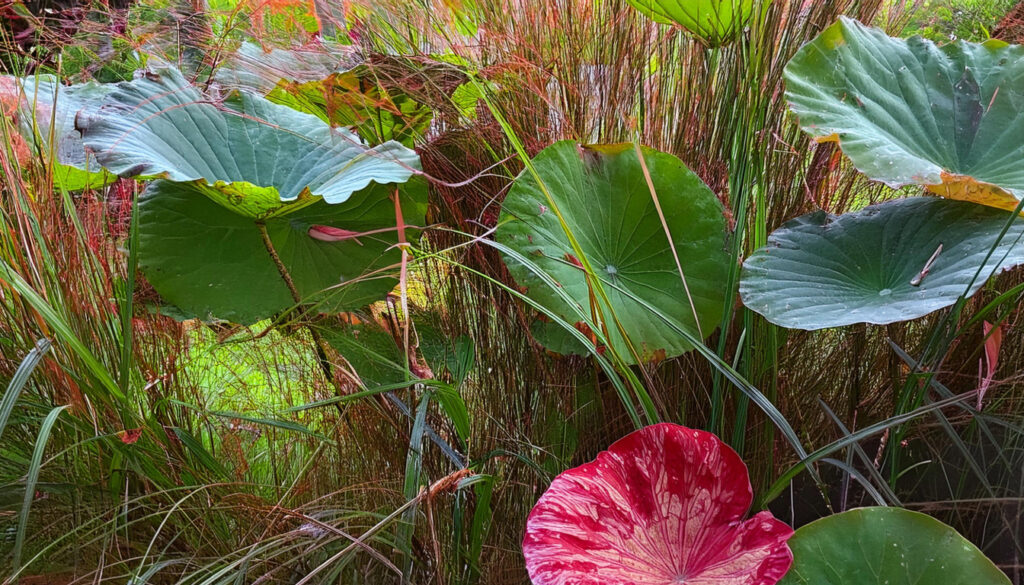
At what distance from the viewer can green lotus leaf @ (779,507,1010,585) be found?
66 centimetres

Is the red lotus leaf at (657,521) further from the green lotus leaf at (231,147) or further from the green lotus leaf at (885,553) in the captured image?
the green lotus leaf at (231,147)

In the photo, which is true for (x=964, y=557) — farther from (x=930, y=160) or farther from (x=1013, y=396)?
(x=930, y=160)

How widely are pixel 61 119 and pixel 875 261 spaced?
1348 mm

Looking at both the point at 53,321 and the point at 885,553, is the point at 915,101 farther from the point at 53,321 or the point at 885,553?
the point at 53,321

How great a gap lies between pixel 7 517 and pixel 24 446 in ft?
0.47

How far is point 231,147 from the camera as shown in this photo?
1198 millimetres

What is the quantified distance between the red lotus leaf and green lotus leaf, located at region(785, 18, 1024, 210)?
0.45m

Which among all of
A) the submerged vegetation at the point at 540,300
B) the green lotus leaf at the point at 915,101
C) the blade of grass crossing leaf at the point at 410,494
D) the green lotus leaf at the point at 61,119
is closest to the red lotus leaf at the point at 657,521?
the submerged vegetation at the point at 540,300

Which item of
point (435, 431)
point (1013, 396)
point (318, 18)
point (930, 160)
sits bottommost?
point (435, 431)

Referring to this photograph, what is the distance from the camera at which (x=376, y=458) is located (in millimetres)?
1181

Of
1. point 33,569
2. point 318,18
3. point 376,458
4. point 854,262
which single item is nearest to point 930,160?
point 854,262

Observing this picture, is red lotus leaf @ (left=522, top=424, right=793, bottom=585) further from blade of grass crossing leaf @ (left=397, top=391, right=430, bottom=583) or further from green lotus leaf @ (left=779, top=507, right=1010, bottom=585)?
blade of grass crossing leaf @ (left=397, top=391, right=430, bottom=583)

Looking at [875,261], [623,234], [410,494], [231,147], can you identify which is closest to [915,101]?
[875,261]

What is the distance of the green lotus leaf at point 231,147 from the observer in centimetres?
99
